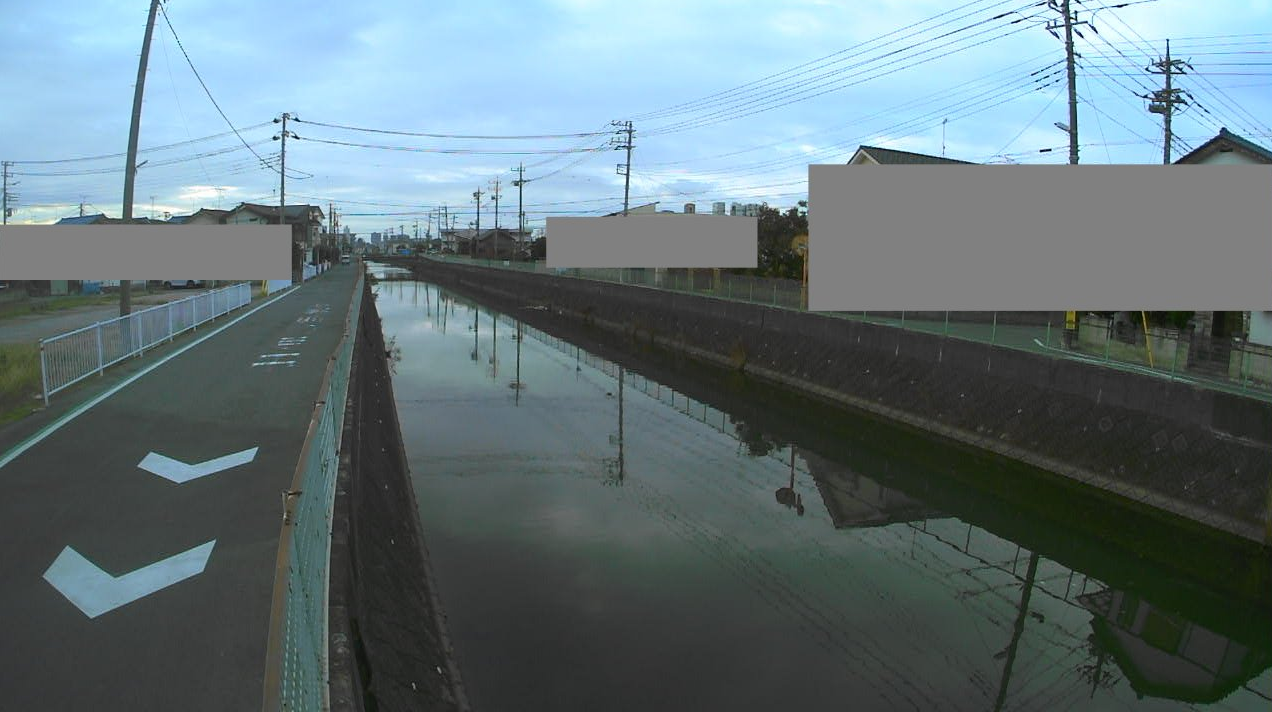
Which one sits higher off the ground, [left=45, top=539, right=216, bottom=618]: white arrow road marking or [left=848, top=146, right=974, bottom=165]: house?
[left=848, top=146, right=974, bottom=165]: house

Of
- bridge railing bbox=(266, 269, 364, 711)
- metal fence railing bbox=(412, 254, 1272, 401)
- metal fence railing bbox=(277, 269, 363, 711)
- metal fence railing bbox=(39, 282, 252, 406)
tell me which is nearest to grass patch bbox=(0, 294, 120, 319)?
metal fence railing bbox=(39, 282, 252, 406)

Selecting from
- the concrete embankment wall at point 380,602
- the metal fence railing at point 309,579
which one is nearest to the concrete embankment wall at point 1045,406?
the concrete embankment wall at point 380,602

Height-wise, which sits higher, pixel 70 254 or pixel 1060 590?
pixel 70 254

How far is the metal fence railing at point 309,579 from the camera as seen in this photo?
2369mm

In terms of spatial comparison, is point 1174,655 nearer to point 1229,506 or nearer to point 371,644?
point 1229,506

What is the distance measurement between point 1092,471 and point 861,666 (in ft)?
19.5

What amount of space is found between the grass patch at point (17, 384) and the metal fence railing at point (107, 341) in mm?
240

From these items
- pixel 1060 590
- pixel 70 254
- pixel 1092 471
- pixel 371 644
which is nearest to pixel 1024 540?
pixel 1060 590

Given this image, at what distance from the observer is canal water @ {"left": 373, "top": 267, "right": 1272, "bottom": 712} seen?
5.89 meters

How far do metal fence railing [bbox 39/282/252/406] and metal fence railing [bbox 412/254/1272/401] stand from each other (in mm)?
A: 13041

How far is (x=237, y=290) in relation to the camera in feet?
71.7

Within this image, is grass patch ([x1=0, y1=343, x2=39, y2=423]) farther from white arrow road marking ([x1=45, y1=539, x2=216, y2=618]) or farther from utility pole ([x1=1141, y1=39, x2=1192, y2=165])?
utility pole ([x1=1141, y1=39, x2=1192, y2=165])
